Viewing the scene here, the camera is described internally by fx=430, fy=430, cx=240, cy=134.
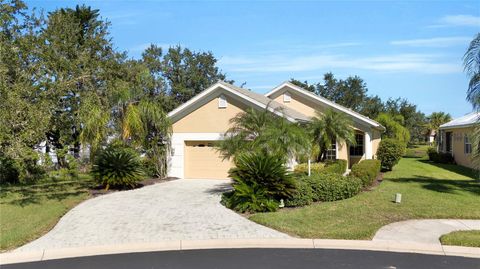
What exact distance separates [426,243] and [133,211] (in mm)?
7710

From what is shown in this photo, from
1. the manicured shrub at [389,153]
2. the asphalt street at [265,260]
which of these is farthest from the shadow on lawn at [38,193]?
the manicured shrub at [389,153]

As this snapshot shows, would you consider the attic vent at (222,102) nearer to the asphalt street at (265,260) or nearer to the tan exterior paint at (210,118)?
the tan exterior paint at (210,118)

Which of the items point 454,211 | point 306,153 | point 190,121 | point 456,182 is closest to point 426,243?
point 454,211

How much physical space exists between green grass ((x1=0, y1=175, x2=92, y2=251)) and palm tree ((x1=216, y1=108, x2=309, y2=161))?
5.63 metres

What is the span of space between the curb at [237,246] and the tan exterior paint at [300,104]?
56.5ft

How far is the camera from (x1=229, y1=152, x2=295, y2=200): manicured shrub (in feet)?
39.9

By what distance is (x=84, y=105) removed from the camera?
15.9 meters

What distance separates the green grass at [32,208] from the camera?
31.1 feet

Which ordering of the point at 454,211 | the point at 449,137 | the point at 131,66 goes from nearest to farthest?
the point at 454,211 < the point at 131,66 < the point at 449,137

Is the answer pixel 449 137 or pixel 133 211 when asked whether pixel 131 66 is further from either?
pixel 449 137

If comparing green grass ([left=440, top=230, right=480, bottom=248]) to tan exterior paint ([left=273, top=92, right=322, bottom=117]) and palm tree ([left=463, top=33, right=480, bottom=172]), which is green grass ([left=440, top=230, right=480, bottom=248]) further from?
tan exterior paint ([left=273, top=92, right=322, bottom=117])

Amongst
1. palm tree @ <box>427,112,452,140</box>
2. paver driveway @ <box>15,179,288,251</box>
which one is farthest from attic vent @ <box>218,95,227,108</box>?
palm tree @ <box>427,112,452,140</box>

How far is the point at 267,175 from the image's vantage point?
1212cm

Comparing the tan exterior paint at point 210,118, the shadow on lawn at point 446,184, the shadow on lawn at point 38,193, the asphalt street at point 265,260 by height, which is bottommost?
the asphalt street at point 265,260
